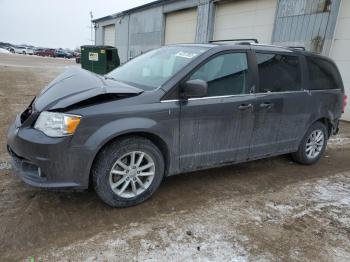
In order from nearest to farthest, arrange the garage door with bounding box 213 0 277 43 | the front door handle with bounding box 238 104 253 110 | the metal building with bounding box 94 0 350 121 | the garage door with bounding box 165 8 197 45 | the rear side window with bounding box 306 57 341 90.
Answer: the front door handle with bounding box 238 104 253 110
the rear side window with bounding box 306 57 341 90
the metal building with bounding box 94 0 350 121
the garage door with bounding box 213 0 277 43
the garage door with bounding box 165 8 197 45

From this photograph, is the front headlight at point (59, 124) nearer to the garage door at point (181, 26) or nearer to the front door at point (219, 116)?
the front door at point (219, 116)

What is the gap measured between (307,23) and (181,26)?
7.46 m

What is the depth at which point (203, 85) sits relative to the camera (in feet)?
10.1

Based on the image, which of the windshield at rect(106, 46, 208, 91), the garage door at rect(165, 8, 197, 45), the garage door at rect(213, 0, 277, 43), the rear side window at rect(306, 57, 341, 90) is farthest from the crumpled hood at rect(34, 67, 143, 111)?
the garage door at rect(165, 8, 197, 45)

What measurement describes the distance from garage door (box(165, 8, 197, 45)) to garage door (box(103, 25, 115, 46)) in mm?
9580

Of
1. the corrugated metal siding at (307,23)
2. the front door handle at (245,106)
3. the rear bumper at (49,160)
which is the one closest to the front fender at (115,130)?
the rear bumper at (49,160)

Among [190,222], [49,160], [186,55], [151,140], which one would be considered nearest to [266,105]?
[186,55]

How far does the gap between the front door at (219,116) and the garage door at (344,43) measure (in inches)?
261

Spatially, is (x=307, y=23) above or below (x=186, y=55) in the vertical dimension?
above

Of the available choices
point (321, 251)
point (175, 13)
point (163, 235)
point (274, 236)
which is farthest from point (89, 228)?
point (175, 13)

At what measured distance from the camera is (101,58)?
48.4ft

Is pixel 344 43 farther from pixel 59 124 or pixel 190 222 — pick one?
pixel 59 124

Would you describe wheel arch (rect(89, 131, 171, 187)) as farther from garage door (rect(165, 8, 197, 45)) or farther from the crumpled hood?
garage door (rect(165, 8, 197, 45))

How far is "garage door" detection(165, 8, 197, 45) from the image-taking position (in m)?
14.8
